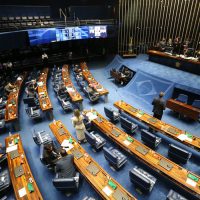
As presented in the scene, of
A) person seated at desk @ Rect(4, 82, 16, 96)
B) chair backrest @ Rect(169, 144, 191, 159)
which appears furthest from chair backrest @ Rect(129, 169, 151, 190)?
person seated at desk @ Rect(4, 82, 16, 96)

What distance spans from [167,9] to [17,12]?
13809mm

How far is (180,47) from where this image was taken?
13.6 m

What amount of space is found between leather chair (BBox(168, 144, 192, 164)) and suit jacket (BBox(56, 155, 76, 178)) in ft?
11.0

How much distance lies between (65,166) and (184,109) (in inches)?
243

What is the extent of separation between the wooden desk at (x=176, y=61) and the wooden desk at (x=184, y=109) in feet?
13.0

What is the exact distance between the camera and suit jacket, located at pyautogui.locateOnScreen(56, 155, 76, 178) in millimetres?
5253

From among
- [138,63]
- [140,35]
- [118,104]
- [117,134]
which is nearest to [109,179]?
[117,134]

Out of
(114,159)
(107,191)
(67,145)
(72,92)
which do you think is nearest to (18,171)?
(67,145)

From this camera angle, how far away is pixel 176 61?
12430 millimetres

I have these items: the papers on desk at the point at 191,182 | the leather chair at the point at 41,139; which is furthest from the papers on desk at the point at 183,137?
the leather chair at the point at 41,139

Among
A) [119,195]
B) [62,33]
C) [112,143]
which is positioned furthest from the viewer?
[62,33]

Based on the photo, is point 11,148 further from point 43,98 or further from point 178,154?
point 178,154

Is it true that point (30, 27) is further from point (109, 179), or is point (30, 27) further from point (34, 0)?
point (109, 179)

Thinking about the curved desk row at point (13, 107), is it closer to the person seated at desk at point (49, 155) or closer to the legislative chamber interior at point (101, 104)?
the legislative chamber interior at point (101, 104)
